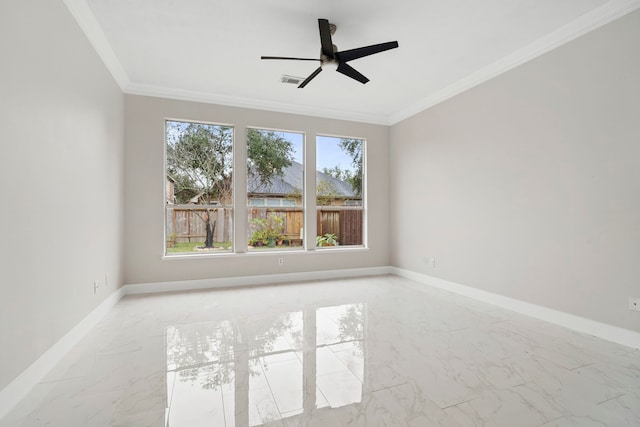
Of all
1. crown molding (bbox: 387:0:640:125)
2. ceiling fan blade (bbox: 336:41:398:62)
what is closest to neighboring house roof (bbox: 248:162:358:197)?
crown molding (bbox: 387:0:640:125)

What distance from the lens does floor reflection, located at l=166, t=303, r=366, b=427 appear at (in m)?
1.76

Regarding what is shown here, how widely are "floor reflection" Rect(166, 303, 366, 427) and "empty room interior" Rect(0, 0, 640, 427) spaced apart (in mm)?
21

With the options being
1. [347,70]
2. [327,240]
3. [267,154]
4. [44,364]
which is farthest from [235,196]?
[44,364]

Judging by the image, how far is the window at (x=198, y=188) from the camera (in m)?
4.50

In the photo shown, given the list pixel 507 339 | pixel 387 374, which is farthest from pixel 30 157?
pixel 507 339

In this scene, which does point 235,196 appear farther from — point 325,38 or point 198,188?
point 325,38

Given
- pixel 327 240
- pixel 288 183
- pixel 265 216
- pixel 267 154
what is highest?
pixel 267 154

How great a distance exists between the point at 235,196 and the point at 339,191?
181cm

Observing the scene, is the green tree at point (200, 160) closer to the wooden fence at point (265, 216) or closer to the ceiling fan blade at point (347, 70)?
the wooden fence at point (265, 216)

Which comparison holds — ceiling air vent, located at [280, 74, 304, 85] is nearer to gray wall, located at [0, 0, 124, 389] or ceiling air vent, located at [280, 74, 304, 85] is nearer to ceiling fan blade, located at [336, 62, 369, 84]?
ceiling fan blade, located at [336, 62, 369, 84]

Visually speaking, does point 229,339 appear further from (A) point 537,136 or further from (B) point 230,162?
(A) point 537,136

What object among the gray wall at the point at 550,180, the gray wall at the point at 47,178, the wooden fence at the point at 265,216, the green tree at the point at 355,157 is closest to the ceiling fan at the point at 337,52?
the gray wall at the point at 550,180

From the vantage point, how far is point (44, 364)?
83.9 inches

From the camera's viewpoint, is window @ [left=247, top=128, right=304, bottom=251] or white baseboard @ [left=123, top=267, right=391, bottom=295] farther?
window @ [left=247, top=128, right=304, bottom=251]
